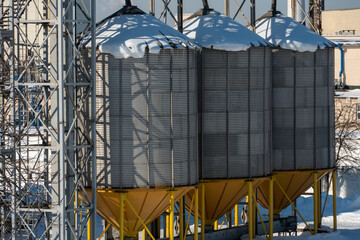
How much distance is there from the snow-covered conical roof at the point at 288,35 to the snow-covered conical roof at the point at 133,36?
6436 millimetres

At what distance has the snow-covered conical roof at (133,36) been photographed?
2711cm

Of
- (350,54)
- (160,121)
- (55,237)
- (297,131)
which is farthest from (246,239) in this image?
(350,54)

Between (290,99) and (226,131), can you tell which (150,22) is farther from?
(290,99)

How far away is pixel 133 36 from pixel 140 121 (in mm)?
2906

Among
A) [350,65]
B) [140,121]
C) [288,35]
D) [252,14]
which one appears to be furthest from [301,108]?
[350,65]

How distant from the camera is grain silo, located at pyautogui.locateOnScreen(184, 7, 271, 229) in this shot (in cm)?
3028

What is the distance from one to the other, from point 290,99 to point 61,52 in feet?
41.4

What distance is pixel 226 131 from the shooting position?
1194 inches

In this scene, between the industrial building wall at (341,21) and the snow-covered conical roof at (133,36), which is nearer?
the snow-covered conical roof at (133,36)

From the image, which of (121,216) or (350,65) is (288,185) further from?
(350,65)

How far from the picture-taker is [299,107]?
34188 millimetres

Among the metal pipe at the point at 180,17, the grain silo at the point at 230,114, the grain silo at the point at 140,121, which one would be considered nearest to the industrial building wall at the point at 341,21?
the metal pipe at the point at 180,17

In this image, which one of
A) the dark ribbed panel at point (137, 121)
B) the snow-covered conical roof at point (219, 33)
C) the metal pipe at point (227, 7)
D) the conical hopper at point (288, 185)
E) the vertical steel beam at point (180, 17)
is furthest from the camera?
the metal pipe at point (227, 7)

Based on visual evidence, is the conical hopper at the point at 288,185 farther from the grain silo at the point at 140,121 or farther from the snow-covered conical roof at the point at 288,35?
the grain silo at the point at 140,121
